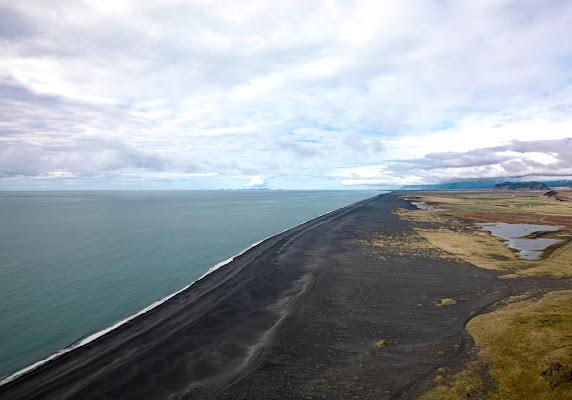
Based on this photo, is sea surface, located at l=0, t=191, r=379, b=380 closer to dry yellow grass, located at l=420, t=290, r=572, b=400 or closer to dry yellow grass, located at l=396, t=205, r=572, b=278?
dry yellow grass, located at l=420, t=290, r=572, b=400

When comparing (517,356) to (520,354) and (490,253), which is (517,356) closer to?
(520,354)

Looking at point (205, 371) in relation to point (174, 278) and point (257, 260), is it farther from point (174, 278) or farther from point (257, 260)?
point (257, 260)

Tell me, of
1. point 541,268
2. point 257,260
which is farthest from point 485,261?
point 257,260

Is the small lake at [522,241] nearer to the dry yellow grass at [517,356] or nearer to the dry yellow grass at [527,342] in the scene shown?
the dry yellow grass at [527,342]

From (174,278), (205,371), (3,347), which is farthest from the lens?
(174,278)

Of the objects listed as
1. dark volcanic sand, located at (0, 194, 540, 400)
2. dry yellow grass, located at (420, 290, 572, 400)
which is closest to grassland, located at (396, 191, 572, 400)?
dry yellow grass, located at (420, 290, 572, 400)

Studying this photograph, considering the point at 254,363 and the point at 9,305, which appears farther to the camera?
the point at 9,305

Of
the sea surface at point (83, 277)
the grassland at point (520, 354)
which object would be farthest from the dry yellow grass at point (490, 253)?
the sea surface at point (83, 277)

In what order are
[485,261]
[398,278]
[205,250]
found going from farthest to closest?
[205,250], [485,261], [398,278]

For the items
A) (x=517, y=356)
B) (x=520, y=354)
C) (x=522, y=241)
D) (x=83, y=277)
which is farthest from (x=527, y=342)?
(x=522, y=241)
